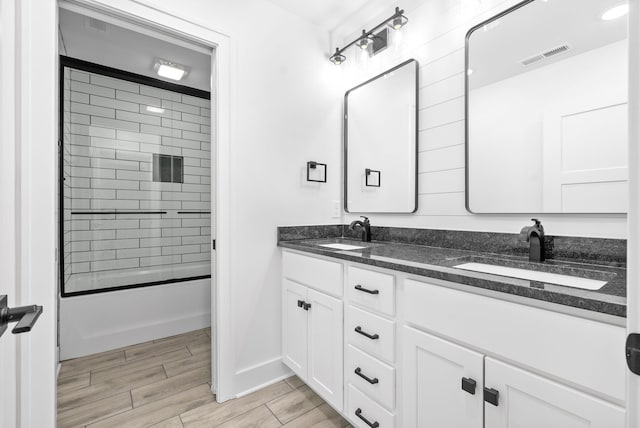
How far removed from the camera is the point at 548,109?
1.34 metres

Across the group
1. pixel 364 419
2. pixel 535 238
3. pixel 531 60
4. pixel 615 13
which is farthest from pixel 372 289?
pixel 615 13

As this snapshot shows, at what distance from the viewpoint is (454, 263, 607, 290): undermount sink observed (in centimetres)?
96

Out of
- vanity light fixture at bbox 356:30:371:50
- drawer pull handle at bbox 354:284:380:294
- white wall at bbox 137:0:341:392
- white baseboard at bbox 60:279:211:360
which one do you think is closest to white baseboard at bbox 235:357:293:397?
white wall at bbox 137:0:341:392

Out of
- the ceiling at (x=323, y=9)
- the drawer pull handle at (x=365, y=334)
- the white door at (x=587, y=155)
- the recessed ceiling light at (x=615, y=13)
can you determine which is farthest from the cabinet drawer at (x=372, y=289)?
the ceiling at (x=323, y=9)

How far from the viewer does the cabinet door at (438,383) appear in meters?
0.98

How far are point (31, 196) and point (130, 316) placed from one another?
5.30 ft

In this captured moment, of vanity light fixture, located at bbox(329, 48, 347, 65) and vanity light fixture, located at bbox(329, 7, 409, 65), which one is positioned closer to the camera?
vanity light fixture, located at bbox(329, 7, 409, 65)

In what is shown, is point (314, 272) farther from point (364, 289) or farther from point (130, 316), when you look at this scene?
point (130, 316)

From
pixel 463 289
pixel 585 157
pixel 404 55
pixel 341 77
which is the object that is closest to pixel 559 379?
A: pixel 463 289

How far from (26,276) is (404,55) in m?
2.32

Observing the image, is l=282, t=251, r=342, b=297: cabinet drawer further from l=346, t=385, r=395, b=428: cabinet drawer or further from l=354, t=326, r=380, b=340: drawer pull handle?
l=346, t=385, r=395, b=428: cabinet drawer

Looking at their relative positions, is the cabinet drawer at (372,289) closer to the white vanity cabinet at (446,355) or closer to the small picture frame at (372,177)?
the white vanity cabinet at (446,355)

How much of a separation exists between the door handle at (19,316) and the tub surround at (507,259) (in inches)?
42.7

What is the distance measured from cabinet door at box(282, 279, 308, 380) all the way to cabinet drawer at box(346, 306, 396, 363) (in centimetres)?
41
